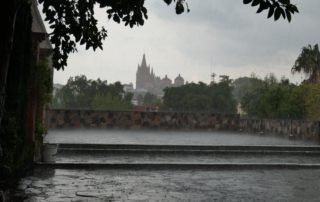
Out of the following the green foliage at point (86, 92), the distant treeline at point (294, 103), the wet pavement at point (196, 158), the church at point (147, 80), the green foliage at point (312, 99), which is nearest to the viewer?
the wet pavement at point (196, 158)

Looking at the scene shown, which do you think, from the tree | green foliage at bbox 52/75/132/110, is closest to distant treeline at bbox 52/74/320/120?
green foliage at bbox 52/75/132/110

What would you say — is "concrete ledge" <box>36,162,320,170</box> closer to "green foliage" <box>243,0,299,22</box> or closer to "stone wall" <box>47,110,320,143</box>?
"green foliage" <box>243,0,299,22</box>

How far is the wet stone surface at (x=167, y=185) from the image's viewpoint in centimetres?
786

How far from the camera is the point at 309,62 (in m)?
44.8

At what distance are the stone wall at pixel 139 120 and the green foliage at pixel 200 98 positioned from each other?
25881 millimetres

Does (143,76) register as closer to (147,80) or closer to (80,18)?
(147,80)

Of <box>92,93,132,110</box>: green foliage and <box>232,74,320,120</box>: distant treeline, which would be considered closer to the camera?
<box>232,74,320,120</box>: distant treeline

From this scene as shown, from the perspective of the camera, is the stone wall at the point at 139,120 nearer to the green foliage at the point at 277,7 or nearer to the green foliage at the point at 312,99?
the green foliage at the point at 312,99

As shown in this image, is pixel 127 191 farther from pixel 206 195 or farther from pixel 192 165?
pixel 192 165

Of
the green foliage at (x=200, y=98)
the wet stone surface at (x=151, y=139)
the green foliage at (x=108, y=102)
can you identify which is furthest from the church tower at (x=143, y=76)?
the wet stone surface at (x=151, y=139)

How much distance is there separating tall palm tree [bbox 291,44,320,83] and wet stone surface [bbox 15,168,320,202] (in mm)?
34591

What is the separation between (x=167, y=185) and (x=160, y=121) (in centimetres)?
2164

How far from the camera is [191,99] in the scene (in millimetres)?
59031

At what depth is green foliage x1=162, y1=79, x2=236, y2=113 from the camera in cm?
5841
